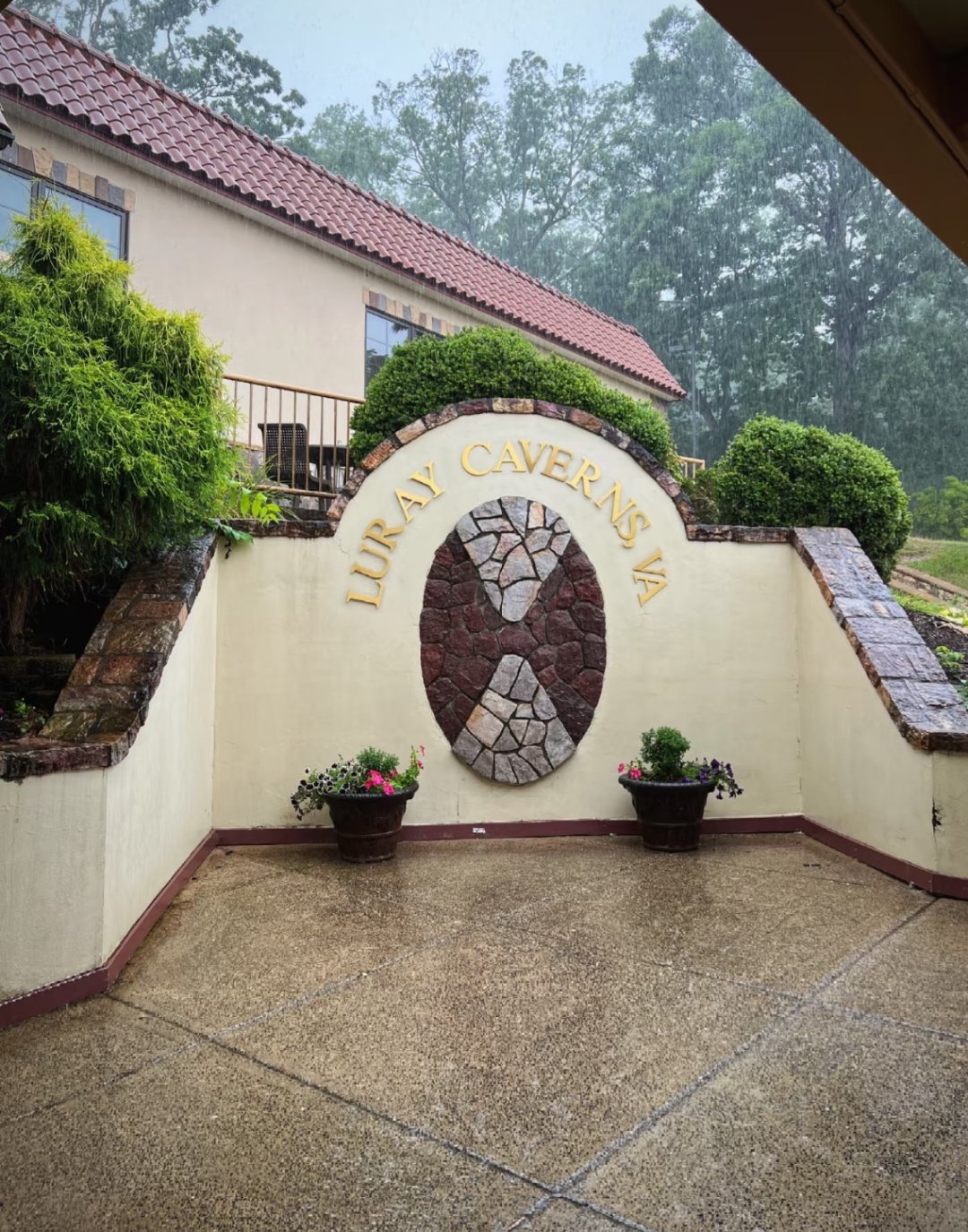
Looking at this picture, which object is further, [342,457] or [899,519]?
[342,457]

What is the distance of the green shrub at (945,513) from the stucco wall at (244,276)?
13.1 meters

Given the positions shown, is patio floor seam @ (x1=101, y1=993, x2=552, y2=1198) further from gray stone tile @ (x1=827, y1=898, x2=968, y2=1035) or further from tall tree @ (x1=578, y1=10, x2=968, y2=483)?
tall tree @ (x1=578, y1=10, x2=968, y2=483)

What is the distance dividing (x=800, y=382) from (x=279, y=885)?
2375 centimetres

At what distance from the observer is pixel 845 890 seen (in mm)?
4691

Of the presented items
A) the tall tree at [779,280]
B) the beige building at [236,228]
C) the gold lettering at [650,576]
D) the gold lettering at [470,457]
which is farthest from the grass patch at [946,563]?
the gold lettering at [470,457]

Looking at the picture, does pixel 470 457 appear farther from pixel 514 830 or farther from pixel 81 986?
pixel 81 986

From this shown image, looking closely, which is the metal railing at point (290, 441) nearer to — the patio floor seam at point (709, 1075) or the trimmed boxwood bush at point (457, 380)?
the trimmed boxwood bush at point (457, 380)

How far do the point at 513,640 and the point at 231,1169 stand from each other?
3841 mm

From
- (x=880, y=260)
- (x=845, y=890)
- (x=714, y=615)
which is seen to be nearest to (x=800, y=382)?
(x=880, y=260)

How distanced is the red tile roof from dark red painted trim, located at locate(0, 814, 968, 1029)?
22.1 ft

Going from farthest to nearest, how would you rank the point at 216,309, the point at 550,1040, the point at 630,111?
the point at 630,111
the point at 216,309
the point at 550,1040

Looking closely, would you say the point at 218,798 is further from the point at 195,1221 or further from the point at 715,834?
the point at 195,1221

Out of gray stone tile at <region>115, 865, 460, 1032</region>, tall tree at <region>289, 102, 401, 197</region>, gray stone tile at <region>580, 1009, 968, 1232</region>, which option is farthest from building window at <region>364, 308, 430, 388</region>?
tall tree at <region>289, 102, 401, 197</region>

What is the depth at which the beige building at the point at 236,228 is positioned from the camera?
8430 millimetres
